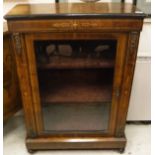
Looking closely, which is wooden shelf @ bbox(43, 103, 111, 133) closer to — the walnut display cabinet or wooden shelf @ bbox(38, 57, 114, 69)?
the walnut display cabinet

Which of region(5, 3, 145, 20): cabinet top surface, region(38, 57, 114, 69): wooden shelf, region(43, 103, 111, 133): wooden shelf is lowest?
region(43, 103, 111, 133): wooden shelf

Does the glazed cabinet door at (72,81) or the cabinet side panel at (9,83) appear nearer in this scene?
the glazed cabinet door at (72,81)

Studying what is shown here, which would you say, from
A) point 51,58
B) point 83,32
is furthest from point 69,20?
point 51,58

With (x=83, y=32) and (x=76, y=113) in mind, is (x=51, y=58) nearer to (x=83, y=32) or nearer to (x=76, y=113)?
(x=83, y=32)

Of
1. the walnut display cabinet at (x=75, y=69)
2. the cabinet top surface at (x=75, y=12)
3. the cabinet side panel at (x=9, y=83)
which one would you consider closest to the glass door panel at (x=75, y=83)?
the walnut display cabinet at (x=75, y=69)

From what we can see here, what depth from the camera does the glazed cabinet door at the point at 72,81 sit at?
3.64 feet

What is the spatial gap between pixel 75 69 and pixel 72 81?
0.11m

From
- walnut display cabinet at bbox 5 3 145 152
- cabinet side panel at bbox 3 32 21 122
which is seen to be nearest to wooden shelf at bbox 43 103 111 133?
walnut display cabinet at bbox 5 3 145 152

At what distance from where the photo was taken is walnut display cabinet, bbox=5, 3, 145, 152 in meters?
1.03

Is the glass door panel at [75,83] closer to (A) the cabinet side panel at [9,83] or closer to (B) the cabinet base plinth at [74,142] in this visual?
(B) the cabinet base plinth at [74,142]

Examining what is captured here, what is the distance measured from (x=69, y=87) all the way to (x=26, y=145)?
46 cm

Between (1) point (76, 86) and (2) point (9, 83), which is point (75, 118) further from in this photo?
(2) point (9, 83)

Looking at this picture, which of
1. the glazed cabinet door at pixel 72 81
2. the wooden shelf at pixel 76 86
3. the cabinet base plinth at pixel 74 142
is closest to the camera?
the glazed cabinet door at pixel 72 81

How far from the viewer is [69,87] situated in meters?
1.32
